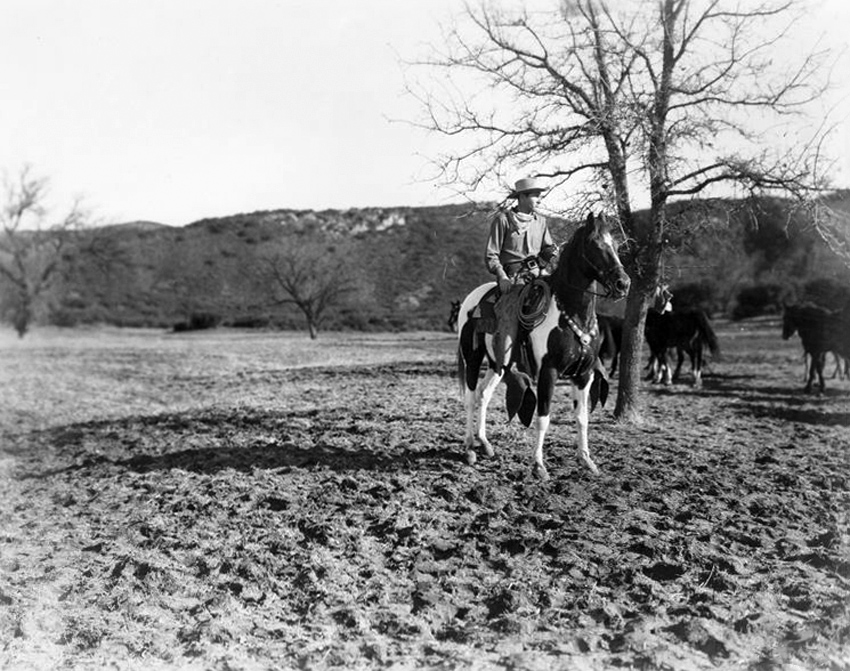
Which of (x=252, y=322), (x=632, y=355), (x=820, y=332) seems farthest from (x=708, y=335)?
(x=252, y=322)

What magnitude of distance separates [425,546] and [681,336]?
1269cm

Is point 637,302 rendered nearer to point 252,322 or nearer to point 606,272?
point 606,272

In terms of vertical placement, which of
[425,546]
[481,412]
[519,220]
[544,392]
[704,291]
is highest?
[704,291]

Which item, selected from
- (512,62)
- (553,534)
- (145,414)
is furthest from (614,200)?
(145,414)

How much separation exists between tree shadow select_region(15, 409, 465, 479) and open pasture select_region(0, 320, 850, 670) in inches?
2.4

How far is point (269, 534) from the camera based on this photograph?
249 inches

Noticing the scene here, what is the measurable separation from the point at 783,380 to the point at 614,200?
1073 centimetres

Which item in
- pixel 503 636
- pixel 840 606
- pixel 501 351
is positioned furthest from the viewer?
pixel 501 351

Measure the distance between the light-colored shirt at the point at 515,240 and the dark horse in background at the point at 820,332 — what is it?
9073 millimetres

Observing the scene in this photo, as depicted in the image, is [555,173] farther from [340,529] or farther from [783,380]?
[783,380]

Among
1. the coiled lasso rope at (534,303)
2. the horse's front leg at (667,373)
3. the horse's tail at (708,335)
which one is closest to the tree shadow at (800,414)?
the horse's front leg at (667,373)

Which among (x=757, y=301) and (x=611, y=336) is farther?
(x=757, y=301)

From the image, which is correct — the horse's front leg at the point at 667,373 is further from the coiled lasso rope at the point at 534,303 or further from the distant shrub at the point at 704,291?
the distant shrub at the point at 704,291

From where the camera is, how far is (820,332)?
580 inches
